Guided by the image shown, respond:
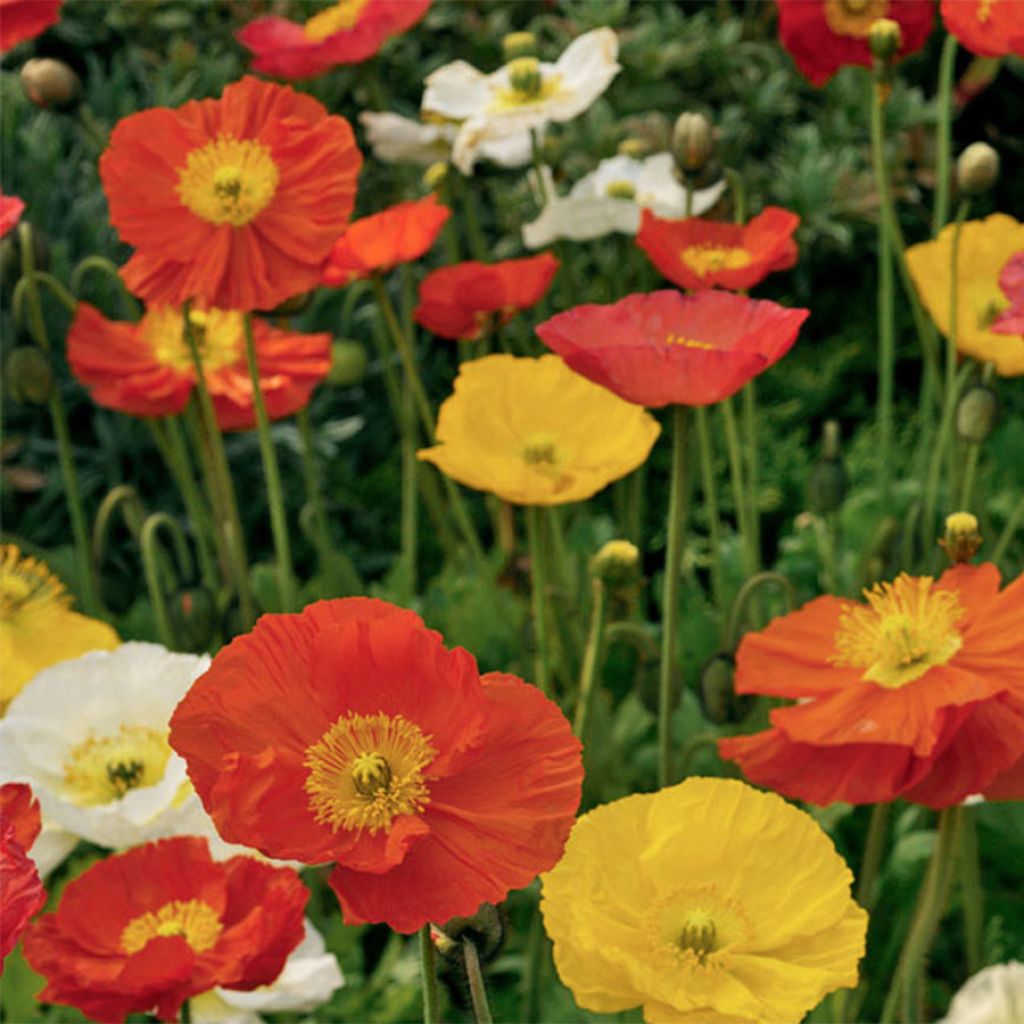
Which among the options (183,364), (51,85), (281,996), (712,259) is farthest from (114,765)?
(51,85)

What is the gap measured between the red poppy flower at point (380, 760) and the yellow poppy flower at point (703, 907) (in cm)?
9

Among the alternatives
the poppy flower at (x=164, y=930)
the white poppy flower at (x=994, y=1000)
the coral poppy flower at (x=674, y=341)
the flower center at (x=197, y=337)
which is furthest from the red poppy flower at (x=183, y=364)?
the white poppy flower at (x=994, y=1000)

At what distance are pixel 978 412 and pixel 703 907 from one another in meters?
0.56

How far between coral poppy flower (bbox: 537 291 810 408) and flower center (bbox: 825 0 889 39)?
420 millimetres

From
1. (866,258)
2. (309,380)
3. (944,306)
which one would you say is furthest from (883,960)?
(866,258)

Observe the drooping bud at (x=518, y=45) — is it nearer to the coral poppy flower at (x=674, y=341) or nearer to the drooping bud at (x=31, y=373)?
the drooping bud at (x=31, y=373)

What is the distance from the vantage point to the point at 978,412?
1.23m

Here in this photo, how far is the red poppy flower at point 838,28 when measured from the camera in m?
1.32

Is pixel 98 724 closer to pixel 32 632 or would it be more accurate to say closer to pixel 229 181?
pixel 32 632

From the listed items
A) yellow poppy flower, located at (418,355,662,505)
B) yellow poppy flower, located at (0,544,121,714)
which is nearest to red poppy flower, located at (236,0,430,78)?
yellow poppy flower, located at (418,355,662,505)

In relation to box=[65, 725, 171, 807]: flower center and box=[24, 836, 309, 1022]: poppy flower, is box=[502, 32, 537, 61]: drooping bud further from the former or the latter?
box=[24, 836, 309, 1022]: poppy flower

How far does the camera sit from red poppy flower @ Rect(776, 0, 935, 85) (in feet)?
4.33

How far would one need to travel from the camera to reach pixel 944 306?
132 cm

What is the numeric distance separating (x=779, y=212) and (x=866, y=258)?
152 cm
